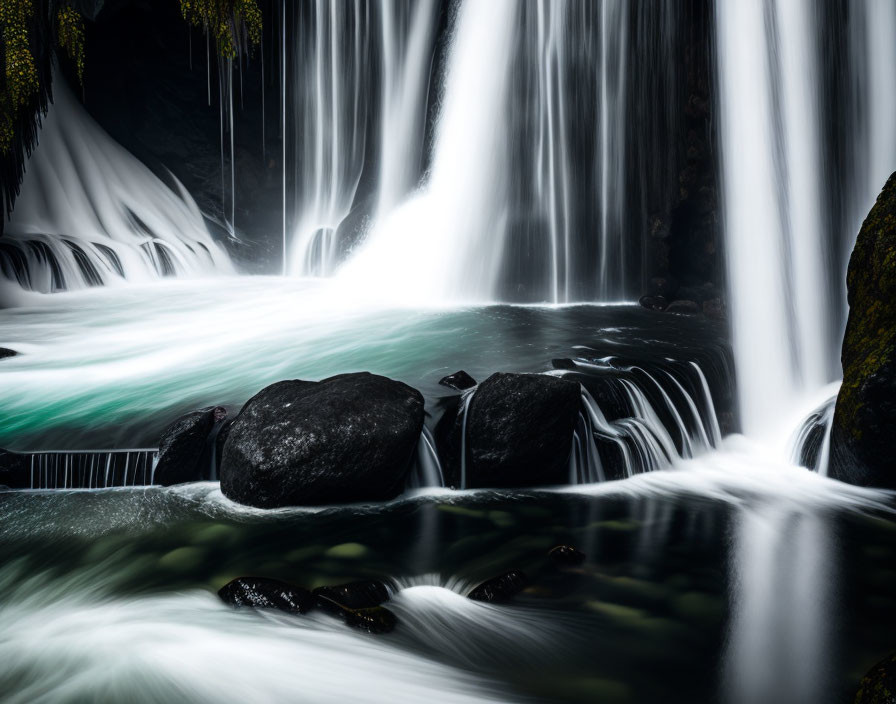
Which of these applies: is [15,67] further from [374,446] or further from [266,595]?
[266,595]

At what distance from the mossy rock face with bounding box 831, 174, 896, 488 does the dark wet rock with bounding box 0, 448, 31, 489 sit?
5.99 metres

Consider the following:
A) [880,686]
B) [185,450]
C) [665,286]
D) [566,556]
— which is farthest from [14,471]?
[665,286]

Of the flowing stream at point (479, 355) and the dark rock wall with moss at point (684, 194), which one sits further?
the dark rock wall with moss at point (684, 194)

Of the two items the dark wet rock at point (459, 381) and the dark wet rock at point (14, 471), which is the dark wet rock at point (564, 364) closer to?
the dark wet rock at point (459, 381)

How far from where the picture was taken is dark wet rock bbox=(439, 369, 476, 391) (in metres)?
5.64

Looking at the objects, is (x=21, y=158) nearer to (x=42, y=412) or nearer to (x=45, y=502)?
(x=42, y=412)

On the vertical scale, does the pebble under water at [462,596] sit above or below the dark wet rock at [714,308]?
below

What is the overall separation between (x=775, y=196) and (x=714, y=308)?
3655 mm

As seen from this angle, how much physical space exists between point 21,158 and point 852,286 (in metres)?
12.2

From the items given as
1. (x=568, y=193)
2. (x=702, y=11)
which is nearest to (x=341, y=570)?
(x=568, y=193)

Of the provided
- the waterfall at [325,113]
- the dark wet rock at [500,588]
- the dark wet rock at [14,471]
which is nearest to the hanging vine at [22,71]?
the waterfall at [325,113]

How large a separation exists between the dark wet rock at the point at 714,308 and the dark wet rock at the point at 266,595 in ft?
30.6

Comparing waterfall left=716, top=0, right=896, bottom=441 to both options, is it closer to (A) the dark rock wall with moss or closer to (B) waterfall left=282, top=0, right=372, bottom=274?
A: (A) the dark rock wall with moss

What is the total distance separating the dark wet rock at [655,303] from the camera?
11312 mm
